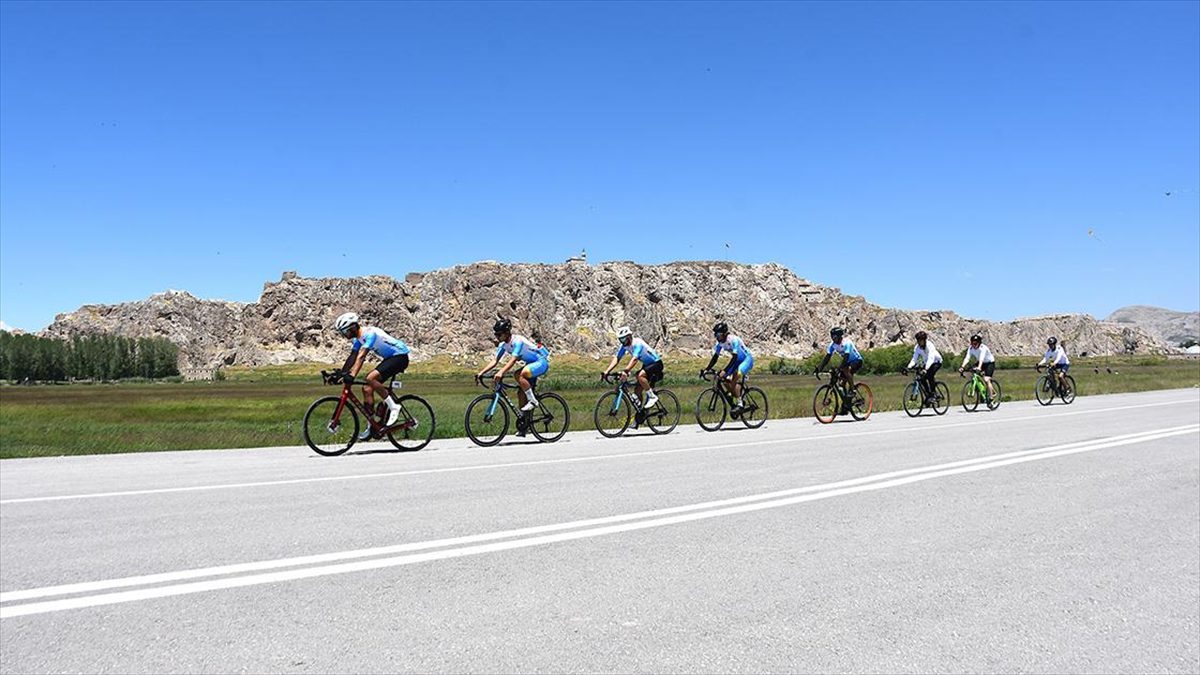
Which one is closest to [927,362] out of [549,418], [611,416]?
[611,416]

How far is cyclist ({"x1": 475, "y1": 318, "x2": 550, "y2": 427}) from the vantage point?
51.0 ft

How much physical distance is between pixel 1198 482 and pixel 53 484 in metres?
14.6

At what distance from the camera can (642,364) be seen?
18016mm

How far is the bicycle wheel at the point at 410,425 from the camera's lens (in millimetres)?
14367

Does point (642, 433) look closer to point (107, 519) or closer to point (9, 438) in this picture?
point (107, 519)

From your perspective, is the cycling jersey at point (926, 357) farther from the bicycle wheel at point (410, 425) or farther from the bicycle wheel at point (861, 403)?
the bicycle wheel at point (410, 425)

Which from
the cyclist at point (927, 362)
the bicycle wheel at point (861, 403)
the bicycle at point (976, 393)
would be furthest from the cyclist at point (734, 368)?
the bicycle at point (976, 393)

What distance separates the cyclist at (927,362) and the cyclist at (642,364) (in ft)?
28.5

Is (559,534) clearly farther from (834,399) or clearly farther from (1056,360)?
(1056,360)

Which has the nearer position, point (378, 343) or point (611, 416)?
point (378, 343)

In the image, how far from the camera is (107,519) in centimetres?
757

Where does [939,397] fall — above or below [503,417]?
below

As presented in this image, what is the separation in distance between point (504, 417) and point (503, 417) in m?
0.02

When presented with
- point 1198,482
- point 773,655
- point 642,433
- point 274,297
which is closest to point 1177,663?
point 773,655
